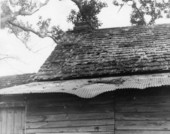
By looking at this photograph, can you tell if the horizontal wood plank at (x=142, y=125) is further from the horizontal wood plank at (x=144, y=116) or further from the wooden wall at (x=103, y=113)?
the horizontal wood plank at (x=144, y=116)

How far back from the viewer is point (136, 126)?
36.6ft

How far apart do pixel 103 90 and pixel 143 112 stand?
160 centimetres

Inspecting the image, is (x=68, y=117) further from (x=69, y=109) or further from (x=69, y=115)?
(x=69, y=109)

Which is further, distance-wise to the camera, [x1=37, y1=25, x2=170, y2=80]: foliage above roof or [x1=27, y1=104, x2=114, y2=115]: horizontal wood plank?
[x1=37, y1=25, x2=170, y2=80]: foliage above roof

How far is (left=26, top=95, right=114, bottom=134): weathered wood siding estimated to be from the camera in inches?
455

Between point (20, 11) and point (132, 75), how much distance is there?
14.7m

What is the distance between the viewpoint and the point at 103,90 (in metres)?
10.6

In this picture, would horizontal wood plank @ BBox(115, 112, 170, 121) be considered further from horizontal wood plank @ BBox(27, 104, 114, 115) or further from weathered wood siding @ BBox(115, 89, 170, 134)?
horizontal wood plank @ BBox(27, 104, 114, 115)

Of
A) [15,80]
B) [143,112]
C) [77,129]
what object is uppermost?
[15,80]

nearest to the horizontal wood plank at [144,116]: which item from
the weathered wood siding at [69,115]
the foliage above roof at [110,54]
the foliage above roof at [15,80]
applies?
the weathered wood siding at [69,115]

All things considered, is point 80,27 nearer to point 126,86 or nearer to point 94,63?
point 94,63

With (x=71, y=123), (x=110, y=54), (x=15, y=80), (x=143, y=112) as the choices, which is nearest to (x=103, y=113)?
(x=71, y=123)

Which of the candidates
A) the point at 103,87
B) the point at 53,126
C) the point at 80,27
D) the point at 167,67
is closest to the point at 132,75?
the point at 167,67

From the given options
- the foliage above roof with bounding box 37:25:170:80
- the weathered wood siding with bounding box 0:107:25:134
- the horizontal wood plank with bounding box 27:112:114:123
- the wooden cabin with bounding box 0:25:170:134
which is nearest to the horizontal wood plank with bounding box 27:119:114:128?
the wooden cabin with bounding box 0:25:170:134
